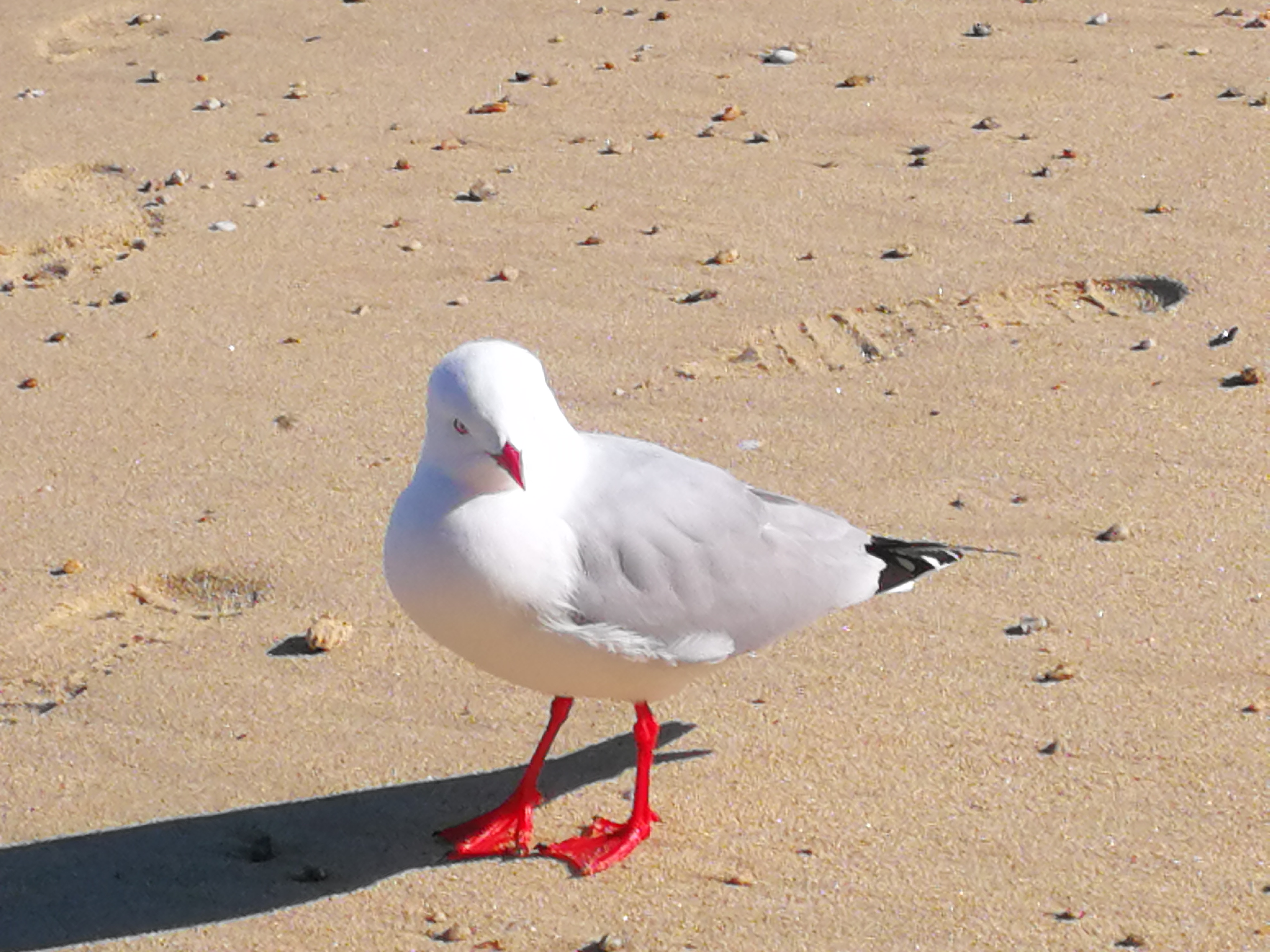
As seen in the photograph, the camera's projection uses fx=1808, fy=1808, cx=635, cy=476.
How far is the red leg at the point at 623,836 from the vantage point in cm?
353

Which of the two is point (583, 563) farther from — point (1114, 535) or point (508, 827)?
point (1114, 535)

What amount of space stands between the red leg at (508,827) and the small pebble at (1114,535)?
59.9 inches

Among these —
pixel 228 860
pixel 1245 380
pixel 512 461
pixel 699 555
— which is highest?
pixel 512 461

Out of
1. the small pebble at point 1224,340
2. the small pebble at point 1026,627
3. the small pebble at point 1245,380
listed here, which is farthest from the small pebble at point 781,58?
the small pebble at point 1026,627

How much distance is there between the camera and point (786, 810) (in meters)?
3.65

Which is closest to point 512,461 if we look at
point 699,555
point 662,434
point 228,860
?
point 699,555

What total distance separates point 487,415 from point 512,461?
9 centimetres

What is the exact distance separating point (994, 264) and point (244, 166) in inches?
108

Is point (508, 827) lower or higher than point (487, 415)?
lower

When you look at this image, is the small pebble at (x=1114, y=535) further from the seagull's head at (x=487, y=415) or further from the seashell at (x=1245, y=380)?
the seagull's head at (x=487, y=415)

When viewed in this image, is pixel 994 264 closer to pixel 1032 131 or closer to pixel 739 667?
pixel 1032 131

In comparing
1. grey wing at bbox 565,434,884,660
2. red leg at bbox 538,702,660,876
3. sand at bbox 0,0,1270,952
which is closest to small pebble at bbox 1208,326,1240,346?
Answer: sand at bbox 0,0,1270,952

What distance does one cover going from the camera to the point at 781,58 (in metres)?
7.12

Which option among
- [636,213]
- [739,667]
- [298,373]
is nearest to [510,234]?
[636,213]
